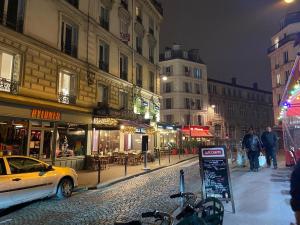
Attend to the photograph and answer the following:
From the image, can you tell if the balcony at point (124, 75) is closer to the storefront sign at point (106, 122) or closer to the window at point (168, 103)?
the storefront sign at point (106, 122)

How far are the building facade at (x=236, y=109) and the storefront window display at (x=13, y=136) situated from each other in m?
35.5

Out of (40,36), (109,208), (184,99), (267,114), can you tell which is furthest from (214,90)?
(109,208)

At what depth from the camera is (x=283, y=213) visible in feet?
21.5

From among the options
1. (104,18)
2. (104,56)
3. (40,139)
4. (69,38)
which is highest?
(104,18)

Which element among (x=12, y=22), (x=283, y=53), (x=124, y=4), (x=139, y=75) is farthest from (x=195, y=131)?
(x=12, y=22)

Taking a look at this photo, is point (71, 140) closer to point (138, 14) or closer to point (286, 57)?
point (138, 14)

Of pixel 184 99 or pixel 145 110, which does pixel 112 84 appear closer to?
pixel 145 110

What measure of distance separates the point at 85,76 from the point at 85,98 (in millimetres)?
1420

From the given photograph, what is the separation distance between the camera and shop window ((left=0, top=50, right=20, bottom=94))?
13227mm

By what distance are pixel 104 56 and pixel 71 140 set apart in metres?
7.24

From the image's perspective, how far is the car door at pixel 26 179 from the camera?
26.5ft

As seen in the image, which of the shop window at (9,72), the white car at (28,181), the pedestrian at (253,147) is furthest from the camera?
the shop window at (9,72)

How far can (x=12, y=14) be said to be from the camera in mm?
13961

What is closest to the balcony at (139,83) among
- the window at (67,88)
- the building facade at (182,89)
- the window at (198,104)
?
the window at (67,88)
